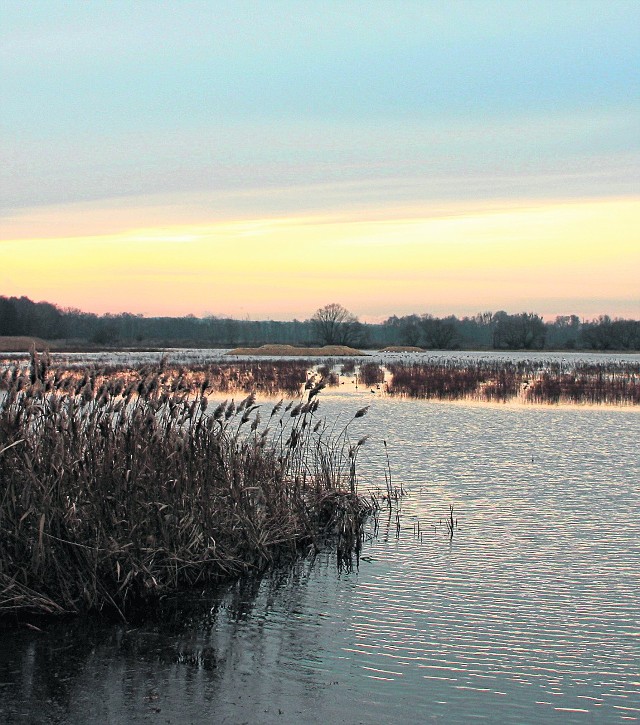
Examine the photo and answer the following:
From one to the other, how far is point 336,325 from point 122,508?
463 feet

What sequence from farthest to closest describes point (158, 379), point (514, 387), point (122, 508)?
point (514, 387) → point (158, 379) → point (122, 508)

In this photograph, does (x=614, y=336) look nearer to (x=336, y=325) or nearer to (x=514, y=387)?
(x=336, y=325)

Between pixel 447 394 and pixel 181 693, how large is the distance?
27.5 m

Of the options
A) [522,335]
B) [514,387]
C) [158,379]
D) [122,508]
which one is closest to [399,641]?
[122,508]

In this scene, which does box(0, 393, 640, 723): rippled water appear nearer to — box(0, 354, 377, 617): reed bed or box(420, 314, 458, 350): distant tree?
box(0, 354, 377, 617): reed bed

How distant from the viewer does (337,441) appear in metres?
16.8

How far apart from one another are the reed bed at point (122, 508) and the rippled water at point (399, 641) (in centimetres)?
33

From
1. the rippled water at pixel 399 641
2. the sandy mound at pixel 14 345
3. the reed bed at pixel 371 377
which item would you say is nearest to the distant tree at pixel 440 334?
the sandy mound at pixel 14 345

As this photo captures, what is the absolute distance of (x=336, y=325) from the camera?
149 m

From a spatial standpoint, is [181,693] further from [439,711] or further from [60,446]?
[60,446]

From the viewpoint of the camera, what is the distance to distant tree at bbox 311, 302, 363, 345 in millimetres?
145375

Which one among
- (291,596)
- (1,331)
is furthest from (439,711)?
(1,331)

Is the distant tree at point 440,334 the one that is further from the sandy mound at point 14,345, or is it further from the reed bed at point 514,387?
the reed bed at point 514,387

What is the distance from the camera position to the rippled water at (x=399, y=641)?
218 inches
